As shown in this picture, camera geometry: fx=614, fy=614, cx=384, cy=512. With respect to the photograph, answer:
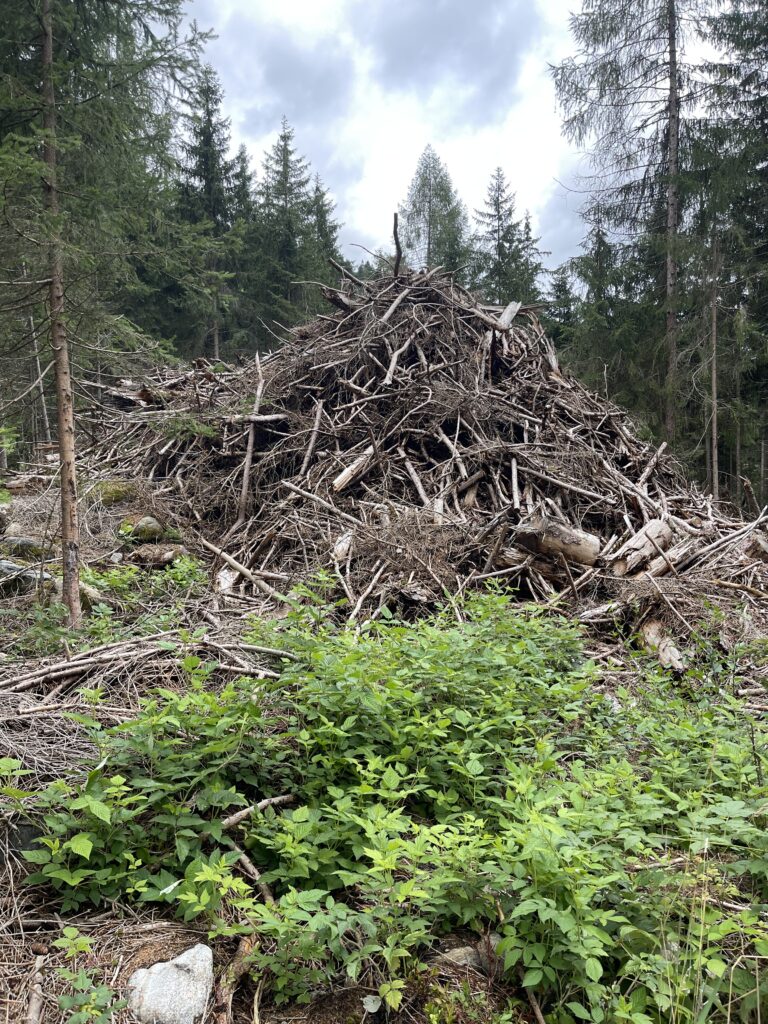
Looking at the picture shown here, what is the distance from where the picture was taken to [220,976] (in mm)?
2039

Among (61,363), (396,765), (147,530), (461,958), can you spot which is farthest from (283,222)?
(461,958)

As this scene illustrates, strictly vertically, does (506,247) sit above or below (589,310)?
above

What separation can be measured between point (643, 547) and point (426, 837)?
5.05 meters

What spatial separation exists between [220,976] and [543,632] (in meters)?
2.94

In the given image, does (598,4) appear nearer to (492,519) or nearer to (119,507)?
(492,519)

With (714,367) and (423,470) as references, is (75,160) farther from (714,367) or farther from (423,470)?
(714,367)

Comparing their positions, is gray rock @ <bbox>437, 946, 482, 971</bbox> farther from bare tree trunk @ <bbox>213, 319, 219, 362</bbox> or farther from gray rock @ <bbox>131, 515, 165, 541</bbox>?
bare tree trunk @ <bbox>213, 319, 219, 362</bbox>

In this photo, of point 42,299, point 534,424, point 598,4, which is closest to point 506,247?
point 598,4

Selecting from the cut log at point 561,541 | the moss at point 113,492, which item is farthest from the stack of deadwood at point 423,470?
the moss at point 113,492

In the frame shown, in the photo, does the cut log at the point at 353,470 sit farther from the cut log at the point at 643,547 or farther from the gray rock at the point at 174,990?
the gray rock at the point at 174,990

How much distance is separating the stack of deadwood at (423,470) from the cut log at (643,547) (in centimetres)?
2

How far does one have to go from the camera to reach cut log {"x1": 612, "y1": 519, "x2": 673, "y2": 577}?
20.4 feet

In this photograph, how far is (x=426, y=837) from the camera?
6.96ft

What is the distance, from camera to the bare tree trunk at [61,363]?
4.77 meters
